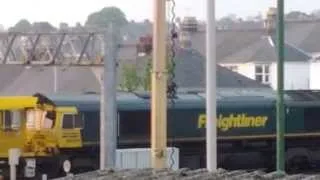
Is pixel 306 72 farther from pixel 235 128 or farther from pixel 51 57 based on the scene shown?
pixel 51 57

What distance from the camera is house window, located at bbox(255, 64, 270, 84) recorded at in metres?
76.6

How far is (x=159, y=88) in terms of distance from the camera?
1595 centimetres

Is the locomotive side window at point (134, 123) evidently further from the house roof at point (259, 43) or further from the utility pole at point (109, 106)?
the house roof at point (259, 43)

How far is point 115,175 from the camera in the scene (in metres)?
9.15

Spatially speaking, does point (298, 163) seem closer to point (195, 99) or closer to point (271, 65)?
point (195, 99)

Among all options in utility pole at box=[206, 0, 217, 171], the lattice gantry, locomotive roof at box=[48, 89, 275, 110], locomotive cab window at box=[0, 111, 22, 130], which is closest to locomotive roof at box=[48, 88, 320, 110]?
locomotive roof at box=[48, 89, 275, 110]

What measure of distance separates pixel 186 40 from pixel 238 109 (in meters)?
33.4

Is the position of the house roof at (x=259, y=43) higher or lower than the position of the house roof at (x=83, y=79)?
higher

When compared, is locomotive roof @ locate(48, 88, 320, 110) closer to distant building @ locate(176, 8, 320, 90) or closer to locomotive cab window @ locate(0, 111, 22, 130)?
locomotive cab window @ locate(0, 111, 22, 130)

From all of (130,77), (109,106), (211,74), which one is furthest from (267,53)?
(211,74)

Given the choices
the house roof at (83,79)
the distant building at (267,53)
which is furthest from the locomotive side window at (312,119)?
the distant building at (267,53)

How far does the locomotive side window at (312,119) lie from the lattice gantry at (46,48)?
10.5m

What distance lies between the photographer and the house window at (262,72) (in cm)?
7662

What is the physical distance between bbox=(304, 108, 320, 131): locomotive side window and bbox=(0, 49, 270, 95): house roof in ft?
68.1
